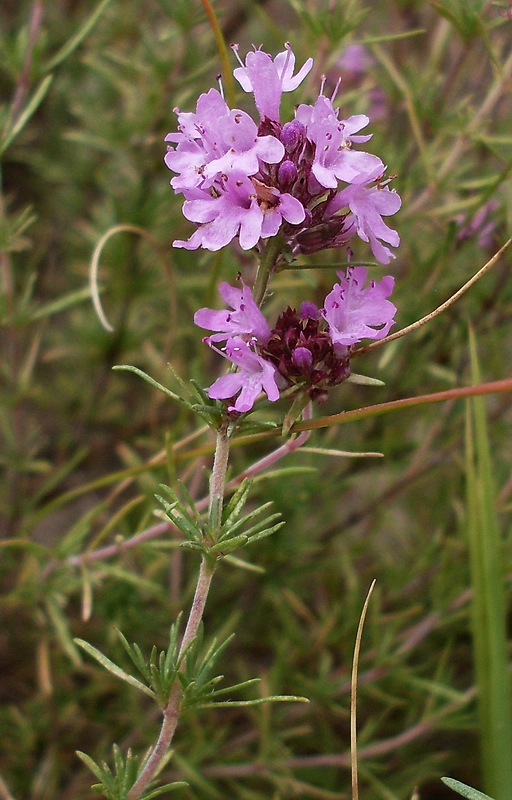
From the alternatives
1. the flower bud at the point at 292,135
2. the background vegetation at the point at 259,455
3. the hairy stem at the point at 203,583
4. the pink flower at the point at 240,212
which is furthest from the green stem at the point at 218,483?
the background vegetation at the point at 259,455

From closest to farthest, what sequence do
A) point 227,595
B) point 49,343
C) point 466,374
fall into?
point 466,374, point 227,595, point 49,343

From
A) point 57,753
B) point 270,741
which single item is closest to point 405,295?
point 270,741

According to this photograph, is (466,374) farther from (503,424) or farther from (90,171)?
(90,171)

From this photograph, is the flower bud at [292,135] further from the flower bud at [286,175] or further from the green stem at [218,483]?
the green stem at [218,483]

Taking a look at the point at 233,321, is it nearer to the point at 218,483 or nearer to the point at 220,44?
the point at 218,483

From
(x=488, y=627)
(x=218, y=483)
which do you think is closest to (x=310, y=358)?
(x=218, y=483)

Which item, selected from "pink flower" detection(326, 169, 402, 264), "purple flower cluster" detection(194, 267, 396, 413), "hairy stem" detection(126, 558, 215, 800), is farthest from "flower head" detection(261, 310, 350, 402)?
"hairy stem" detection(126, 558, 215, 800)

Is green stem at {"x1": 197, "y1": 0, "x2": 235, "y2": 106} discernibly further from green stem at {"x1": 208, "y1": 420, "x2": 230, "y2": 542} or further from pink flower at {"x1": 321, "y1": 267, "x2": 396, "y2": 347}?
green stem at {"x1": 208, "y1": 420, "x2": 230, "y2": 542}
